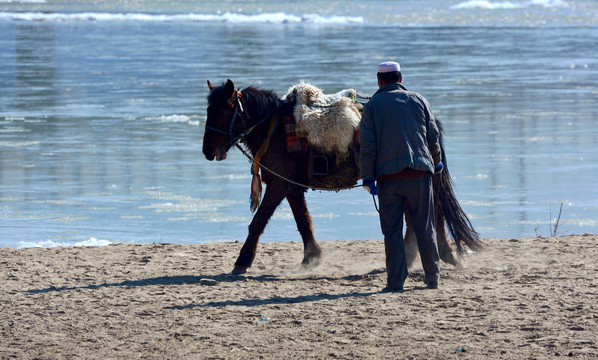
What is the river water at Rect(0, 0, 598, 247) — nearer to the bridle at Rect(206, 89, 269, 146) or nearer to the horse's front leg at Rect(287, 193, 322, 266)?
the horse's front leg at Rect(287, 193, 322, 266)

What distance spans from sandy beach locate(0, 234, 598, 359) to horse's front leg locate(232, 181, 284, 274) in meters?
0.13

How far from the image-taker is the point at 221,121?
7473 mm

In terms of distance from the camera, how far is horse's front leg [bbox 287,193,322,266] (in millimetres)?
7938

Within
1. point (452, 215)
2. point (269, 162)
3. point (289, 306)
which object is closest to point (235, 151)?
point (269, 162)

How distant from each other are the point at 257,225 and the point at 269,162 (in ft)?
1.76

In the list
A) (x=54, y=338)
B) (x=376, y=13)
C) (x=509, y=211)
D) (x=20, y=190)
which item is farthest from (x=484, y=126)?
(x=376, y=13)

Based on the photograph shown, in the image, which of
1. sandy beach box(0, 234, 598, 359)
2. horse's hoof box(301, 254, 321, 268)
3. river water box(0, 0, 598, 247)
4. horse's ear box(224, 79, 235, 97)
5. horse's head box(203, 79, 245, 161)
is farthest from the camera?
river water box(0, 0, 598, 247)

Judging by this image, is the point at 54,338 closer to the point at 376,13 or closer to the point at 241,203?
the point at 241,203

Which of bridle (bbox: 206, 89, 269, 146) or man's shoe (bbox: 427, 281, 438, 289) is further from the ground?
bridle (bbox: 206, 89, 269, 146)

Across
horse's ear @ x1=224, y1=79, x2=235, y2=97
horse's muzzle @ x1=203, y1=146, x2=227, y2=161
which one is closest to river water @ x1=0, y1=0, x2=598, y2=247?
horse's muzzle @ x1=203, y1=146, x2=227, y2=161

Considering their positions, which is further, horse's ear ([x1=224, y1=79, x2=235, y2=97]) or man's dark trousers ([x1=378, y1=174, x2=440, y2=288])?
horse's ear ([x1=224, y1=79, x2=235, y2=97])

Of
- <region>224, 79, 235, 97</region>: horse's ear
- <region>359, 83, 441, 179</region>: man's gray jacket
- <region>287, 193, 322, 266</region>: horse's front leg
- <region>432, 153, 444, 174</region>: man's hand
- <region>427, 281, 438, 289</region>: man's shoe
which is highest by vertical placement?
<region>224, 79, 235, 97</region>: horse's ear

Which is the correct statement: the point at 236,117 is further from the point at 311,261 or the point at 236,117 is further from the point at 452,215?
the point at 452,215

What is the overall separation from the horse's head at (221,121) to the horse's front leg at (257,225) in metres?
0.52
